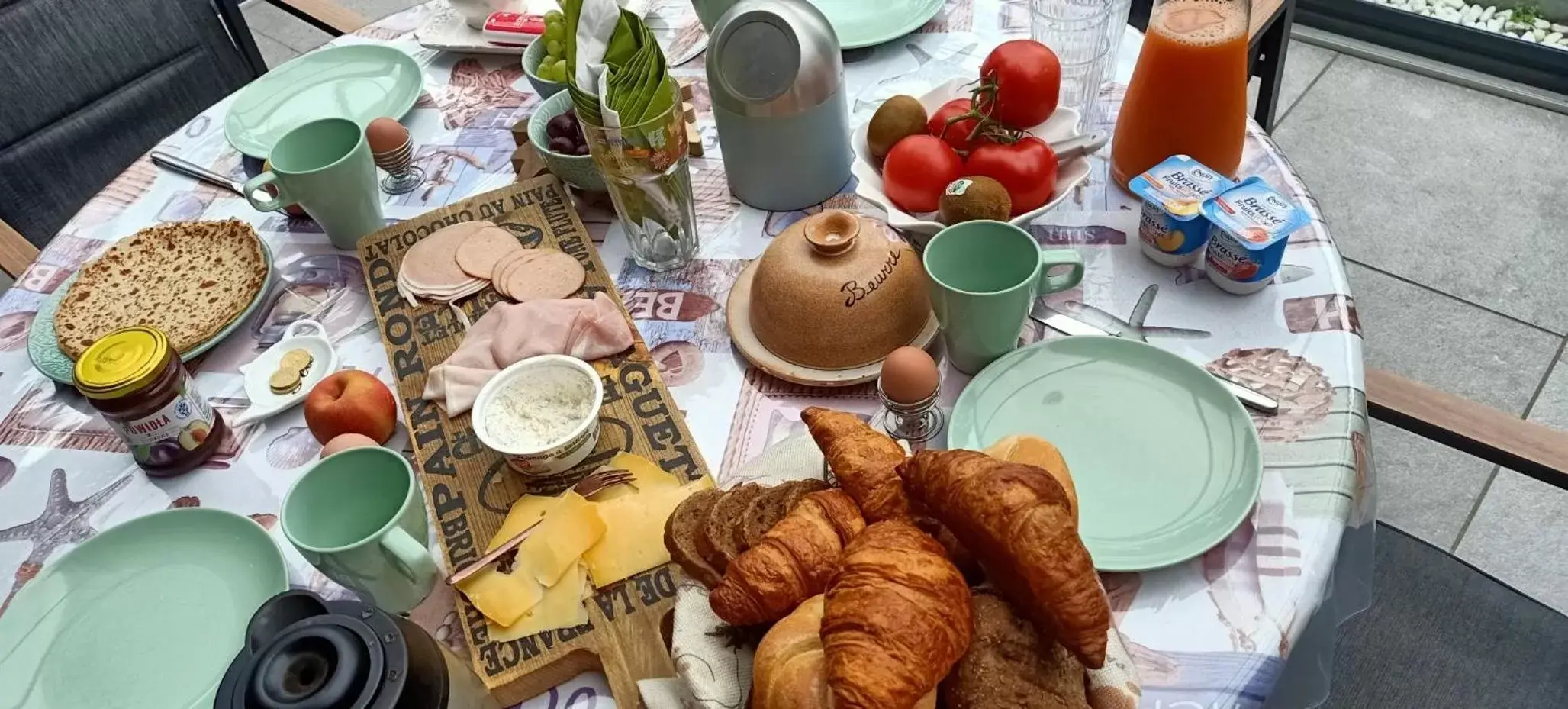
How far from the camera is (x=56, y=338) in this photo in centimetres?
107

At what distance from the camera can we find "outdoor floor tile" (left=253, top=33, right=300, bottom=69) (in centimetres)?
307

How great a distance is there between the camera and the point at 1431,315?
1943 millimetres

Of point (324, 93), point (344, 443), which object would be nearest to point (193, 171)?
point (324, 93)

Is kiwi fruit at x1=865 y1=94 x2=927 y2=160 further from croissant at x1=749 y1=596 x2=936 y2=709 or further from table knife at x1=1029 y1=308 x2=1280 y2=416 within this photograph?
croissant at x1=749 y1=596 x2=936 y2=709

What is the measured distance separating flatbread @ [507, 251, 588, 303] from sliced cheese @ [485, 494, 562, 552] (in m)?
0.27

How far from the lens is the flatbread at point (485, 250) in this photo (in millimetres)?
1119

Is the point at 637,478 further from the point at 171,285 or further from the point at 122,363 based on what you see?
the point at 171,285

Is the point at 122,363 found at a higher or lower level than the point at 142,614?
higher

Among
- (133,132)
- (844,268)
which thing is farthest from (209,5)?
(844,268)

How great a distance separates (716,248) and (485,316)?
28 centimetres

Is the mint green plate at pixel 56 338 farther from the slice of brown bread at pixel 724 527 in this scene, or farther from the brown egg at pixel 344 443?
the slice of brown bread at pixel 724 527

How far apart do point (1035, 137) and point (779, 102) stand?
29cm

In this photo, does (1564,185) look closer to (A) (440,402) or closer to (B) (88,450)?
(A) (440,402)

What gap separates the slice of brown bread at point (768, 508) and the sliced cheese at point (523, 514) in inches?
7.6
